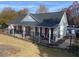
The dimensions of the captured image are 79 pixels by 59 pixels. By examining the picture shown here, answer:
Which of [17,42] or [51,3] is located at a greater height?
[51,3]

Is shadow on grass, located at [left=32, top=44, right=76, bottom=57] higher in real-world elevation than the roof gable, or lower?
lower

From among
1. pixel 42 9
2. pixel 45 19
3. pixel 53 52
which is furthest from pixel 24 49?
pixel 42 9

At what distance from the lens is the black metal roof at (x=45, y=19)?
3.91 meters

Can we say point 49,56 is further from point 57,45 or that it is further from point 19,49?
point 19,49

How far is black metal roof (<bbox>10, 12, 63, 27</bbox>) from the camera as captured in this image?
154 inches

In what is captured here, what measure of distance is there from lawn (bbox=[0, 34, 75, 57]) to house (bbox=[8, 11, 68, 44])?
0.47 ft

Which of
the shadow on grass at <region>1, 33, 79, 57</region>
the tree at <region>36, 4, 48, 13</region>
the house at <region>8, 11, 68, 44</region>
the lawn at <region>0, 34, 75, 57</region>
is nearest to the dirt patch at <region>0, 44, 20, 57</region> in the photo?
the lawn at <region>0, 34, 75, 57</region>

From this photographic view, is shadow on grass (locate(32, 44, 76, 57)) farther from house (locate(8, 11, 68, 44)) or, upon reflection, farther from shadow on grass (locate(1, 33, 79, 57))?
house (locate(8, 11, 68, 44))

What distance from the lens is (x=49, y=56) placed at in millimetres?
4070

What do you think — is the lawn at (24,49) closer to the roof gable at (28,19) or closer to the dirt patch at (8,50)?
the dirt patch at (8,50)

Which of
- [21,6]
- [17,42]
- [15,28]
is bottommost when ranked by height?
[17,42]

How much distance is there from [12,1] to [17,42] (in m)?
0.82

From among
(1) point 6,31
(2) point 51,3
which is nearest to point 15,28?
(1) point 6,31

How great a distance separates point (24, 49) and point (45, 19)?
723 mm
